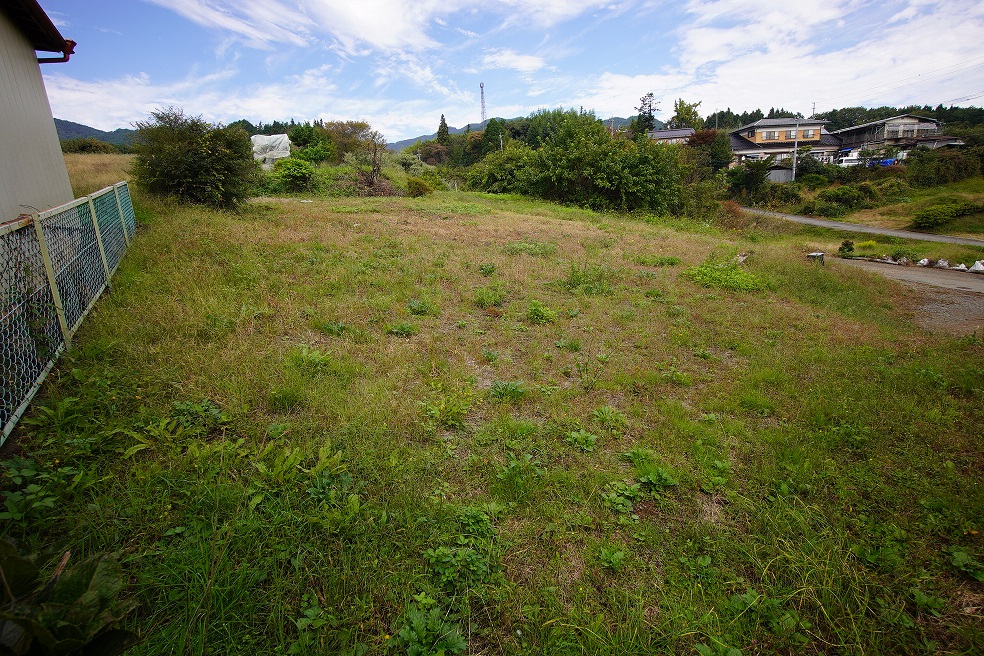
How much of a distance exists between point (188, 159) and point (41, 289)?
8.71 meters

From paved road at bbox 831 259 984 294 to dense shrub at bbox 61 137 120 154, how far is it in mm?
42610

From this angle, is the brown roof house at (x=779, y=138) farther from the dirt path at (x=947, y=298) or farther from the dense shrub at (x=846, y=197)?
the dirt path at (x=947, y=298)

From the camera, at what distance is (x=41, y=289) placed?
342cm

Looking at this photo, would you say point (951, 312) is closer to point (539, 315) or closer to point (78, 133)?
point (539, 315)

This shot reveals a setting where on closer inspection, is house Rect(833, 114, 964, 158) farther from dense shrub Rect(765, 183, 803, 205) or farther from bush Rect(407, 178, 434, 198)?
bush Rect(407, 178, 434, 198)

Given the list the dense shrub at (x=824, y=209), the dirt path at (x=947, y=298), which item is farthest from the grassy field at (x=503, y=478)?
the dense shrub at (x=824, y=209)

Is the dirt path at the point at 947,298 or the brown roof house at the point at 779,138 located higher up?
the brown roof house at the point at 779,138

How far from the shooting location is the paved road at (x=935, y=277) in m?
11.0

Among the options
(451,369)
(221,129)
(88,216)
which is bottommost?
(451,369)

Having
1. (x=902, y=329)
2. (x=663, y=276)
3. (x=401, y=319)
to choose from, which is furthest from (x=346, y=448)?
(x=902, y=329)

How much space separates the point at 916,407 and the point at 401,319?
548 centimetres

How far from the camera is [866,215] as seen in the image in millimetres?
27422

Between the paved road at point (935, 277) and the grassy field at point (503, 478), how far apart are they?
804 centimetres

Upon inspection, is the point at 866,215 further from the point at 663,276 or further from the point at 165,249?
the point at 165,249
